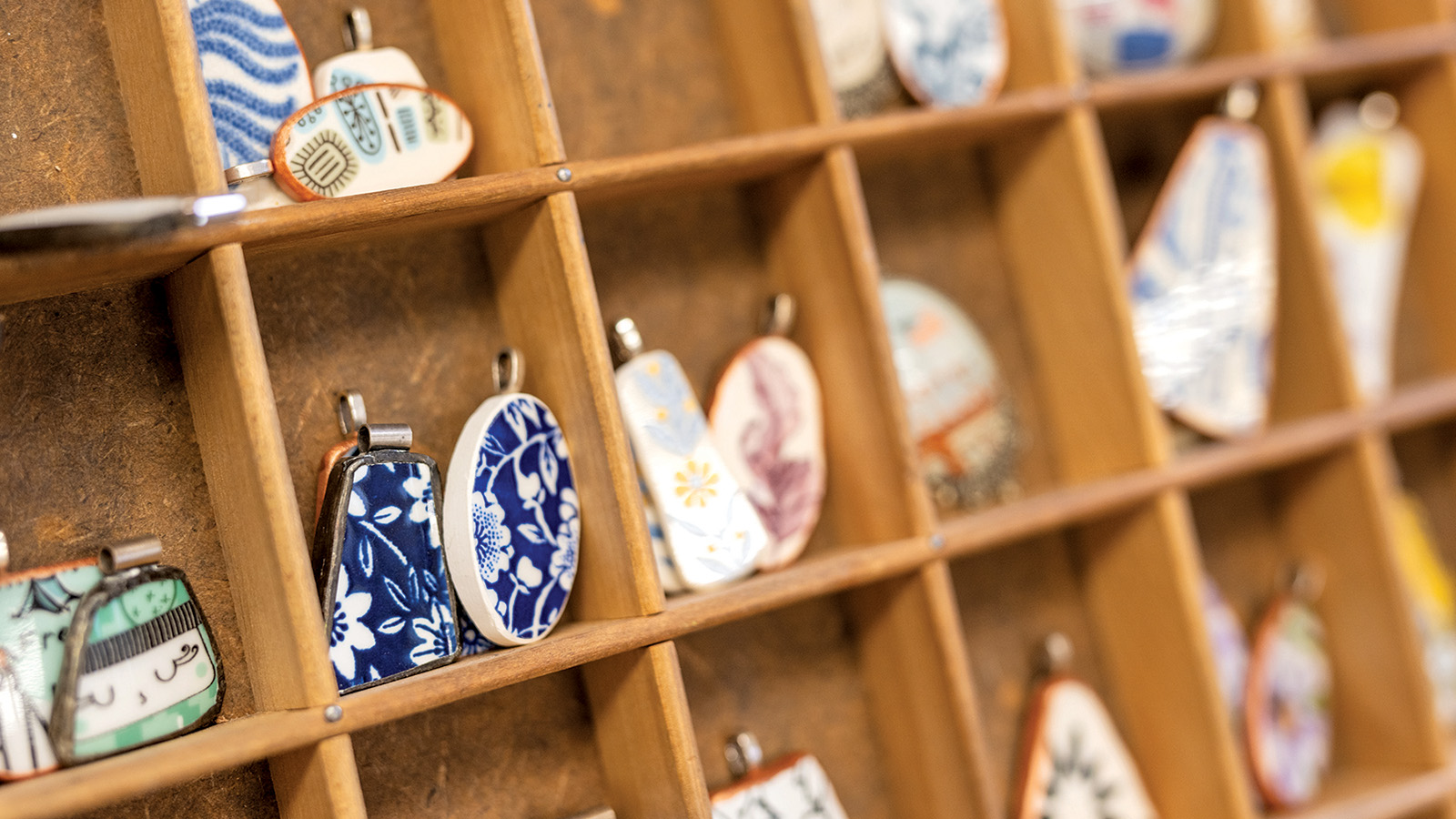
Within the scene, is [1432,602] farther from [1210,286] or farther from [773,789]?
[773,789]

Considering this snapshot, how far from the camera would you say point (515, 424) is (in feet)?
2.79

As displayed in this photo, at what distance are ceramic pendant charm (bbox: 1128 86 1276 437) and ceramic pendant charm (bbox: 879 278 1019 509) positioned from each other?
0.16 m

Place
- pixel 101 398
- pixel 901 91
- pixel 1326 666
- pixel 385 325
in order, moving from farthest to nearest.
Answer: pixel 1326 666 < pixel 901 91 < pixel 385 325 < pixel 101 398

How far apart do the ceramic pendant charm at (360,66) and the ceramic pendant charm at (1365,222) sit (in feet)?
2.99

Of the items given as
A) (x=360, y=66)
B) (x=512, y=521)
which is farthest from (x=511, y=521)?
(x=360, y=66)

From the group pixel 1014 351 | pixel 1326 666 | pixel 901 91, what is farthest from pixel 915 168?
pixel 1326 666

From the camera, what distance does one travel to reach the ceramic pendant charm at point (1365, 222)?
1267 millimetres

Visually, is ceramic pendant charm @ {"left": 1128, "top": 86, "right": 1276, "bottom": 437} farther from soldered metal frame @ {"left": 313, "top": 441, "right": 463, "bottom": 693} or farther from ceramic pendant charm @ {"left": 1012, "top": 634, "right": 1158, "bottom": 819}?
soldered metal frame @ {"left": 313, "top": 441, "right": 463, "bottom": 693}

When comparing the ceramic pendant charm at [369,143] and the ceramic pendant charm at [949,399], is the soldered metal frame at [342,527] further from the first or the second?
the ceramic pendant charm at [949,399]

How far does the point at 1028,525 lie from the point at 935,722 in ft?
0.57

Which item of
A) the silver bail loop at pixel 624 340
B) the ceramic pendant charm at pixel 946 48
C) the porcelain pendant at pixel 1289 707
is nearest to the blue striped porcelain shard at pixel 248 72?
the silver bail loop at pixel 624 340

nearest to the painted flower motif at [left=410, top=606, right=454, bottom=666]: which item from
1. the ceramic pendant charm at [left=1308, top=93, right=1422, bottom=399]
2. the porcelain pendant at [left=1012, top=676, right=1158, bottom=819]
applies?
the porcelain pendant at [left=1012, top=676, right=1158, bottom=819]

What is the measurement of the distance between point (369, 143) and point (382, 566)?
290 millimetres

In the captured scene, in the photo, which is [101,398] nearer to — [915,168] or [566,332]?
[566,332]
